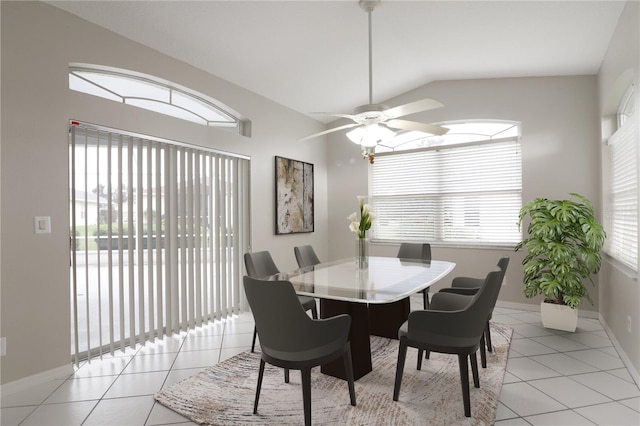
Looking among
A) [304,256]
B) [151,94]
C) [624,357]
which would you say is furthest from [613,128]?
[151,94]

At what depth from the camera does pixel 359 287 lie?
2.40 meters

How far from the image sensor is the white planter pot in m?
3.67

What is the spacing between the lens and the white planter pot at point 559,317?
3674mm

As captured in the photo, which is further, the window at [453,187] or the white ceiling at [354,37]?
the window at [453,187]

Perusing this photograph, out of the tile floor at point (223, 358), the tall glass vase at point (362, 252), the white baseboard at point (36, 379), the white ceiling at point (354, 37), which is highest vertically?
the white ceiling at point (354, 37)

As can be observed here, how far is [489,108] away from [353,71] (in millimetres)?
1958

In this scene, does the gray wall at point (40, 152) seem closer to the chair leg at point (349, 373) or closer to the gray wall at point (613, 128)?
the chair leg at point (349, 373)

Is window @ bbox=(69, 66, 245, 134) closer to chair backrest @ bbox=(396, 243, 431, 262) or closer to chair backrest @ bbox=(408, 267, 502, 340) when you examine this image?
chair backrest @ bbox=(396, 243, 431, 262)

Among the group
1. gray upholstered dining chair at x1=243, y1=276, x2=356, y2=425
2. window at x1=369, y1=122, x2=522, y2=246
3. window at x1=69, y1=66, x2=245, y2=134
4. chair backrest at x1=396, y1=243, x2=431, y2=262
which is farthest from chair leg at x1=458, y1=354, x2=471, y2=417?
window at x1=69, y1=66, x2=245, y2=134

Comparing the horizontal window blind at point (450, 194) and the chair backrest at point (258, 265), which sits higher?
the horizontal window blind at point (450, 194)

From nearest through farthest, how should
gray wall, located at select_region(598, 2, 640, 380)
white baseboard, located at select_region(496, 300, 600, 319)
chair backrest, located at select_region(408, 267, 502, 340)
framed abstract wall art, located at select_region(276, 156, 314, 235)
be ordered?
chair backrest, located at select_region(408, 267, 502, 340) → gray wall, located at select_region(598, 2, 640, 380) → white baseboard, located at select_region(496, 300, 600, 319) → framed abstract wall art, located at select_region(276, 156, 314, 235)

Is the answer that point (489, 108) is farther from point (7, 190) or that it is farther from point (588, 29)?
point (7, 190)

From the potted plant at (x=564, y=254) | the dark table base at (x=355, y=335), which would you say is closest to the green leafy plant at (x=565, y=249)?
the potted plant at (x=564, y=254)

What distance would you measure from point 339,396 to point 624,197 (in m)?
3.04
